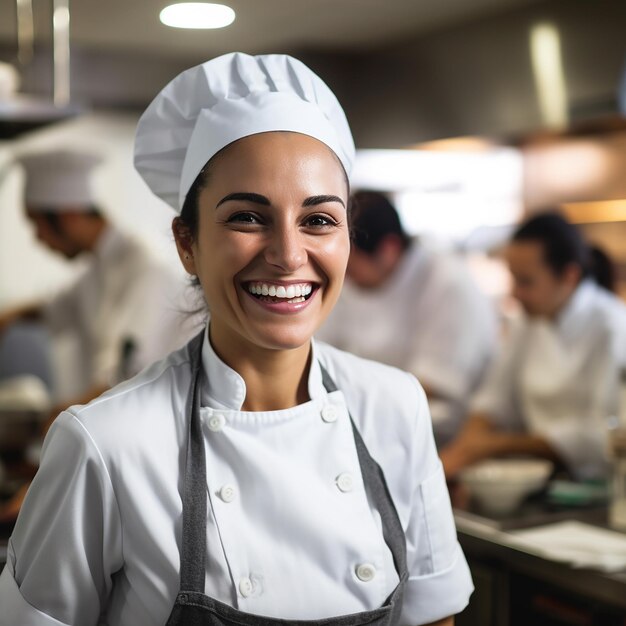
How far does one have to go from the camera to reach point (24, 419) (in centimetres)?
235

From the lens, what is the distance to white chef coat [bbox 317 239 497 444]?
2.63 metres

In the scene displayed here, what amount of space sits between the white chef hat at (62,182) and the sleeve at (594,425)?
1491mm

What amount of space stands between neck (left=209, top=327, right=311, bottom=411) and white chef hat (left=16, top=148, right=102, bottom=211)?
1.78 metres

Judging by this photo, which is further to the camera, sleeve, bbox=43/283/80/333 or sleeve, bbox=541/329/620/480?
sleeve, bbox=43/283/80/333

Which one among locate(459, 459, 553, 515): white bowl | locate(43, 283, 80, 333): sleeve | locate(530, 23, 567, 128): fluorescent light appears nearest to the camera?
locate(459, 459, 553, 515): white bowl

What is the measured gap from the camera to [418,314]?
280 cm

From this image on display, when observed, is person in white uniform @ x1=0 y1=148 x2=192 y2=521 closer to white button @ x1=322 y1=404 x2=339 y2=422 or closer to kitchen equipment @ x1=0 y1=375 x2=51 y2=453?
kitchen equipment @ x1=0 y1=375 x2=51 y2=453

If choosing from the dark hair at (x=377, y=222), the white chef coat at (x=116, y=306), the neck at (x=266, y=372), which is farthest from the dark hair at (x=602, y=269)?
the neck at (x=266, y=372)

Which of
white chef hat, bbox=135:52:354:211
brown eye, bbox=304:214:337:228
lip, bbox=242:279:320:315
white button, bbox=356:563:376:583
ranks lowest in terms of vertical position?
white button, bbox=356:563:376:583

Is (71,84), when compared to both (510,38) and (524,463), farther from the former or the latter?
(524,463)

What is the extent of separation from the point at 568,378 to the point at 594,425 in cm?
18

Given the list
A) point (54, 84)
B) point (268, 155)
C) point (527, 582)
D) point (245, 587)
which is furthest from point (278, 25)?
point (245, 587)

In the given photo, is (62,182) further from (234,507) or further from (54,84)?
(234,507)

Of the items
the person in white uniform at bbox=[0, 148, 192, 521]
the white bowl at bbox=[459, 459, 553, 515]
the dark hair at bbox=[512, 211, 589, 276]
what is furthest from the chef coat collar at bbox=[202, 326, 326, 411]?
the dark hair at bbox=[512, 211, 589, 276]
